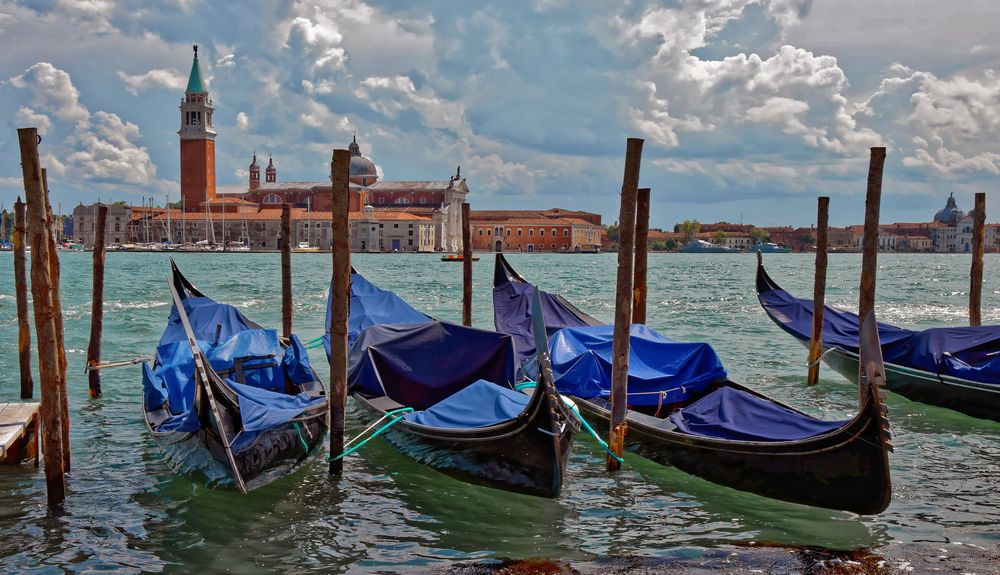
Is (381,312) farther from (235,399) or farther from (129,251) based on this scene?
(129,251)

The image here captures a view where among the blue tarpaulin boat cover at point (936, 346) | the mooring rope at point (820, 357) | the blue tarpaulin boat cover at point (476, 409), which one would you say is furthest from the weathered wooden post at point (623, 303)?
the mooring rope at point (820, 357)

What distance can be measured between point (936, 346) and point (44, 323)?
6.02 metres

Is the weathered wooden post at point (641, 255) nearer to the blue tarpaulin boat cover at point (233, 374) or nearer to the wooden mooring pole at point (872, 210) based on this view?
the wooden mooring pole at point (872, 210)

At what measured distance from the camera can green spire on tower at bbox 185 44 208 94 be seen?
60250 millimetres

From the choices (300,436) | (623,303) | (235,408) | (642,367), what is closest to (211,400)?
(235,408)

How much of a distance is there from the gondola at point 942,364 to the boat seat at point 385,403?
381cm

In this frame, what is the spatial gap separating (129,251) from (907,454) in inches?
2572

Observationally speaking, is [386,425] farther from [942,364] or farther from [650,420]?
[942,364]

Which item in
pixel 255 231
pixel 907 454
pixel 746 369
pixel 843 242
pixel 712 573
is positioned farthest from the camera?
pixel 843 242

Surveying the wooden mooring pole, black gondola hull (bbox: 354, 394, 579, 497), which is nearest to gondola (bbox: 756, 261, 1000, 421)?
the wooden mooring pole

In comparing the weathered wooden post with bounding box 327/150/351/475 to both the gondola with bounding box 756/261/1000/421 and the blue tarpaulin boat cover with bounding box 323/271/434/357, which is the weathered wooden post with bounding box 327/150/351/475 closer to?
the blue tarpaulin boat cover with bounding box 323/271/434/357

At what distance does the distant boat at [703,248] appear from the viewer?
80.9 metres

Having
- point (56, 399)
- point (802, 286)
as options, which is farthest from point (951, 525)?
point (802, 286)

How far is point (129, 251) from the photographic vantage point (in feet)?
209
